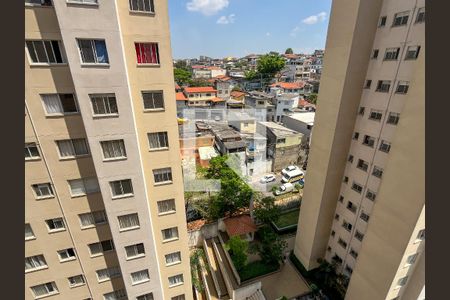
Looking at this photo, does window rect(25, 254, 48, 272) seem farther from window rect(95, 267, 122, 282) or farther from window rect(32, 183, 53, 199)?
window rect(32, 183, 53, 199)

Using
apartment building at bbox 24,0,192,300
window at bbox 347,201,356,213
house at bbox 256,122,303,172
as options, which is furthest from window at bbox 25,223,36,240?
house at bbox 256,122,303,172

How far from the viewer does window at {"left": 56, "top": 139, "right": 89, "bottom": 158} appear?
10.7 meters

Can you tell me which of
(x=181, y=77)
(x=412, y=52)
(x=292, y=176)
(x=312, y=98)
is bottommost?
(x=292, y=176)

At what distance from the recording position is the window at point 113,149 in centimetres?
1086

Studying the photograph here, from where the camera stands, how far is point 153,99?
11.1 m

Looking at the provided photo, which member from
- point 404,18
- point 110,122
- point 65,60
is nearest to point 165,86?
point 110,122

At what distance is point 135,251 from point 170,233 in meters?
2.28

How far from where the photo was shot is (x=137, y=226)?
1271 cm

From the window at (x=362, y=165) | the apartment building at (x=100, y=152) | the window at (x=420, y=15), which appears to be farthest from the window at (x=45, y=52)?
the window at (x=362, y=165)

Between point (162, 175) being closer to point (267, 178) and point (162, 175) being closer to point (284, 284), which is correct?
point (284, 284)

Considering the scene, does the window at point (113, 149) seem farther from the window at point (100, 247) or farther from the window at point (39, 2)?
the window at point (39, 2)

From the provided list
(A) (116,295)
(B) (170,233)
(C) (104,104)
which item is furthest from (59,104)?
(A) (116,295)

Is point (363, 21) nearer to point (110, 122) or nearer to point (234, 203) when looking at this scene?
point (110, 122)

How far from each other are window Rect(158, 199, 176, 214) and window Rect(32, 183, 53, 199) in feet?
18.5
